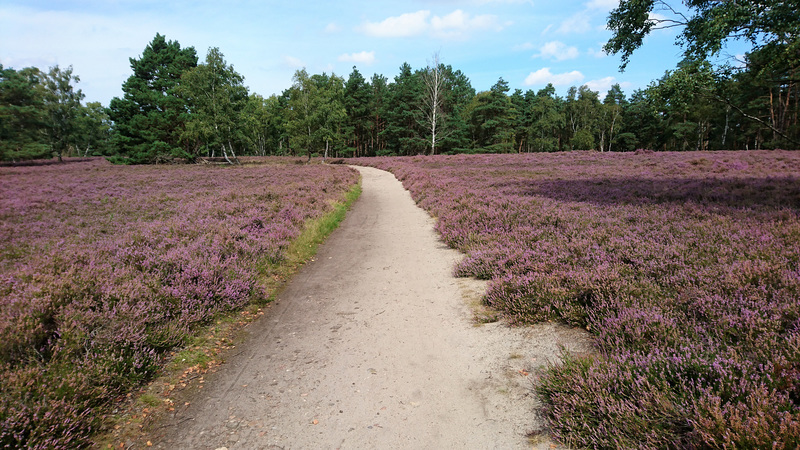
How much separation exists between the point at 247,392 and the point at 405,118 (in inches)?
2798

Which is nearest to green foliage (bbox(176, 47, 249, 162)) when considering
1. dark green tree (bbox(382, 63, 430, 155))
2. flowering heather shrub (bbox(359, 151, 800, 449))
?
dark green tree (bbox(382, 63, 430, 155))

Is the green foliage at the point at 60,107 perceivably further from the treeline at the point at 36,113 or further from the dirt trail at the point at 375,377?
the dirt trail at the point at 375,377

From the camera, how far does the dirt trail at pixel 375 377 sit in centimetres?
314

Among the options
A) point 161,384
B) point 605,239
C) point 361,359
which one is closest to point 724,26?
point 605,239

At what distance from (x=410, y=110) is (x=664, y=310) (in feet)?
223

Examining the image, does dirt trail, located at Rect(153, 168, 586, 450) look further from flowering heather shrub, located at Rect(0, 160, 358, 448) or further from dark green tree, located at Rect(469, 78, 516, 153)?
dark green tree, located at Rect(469, 78, 516, 153)

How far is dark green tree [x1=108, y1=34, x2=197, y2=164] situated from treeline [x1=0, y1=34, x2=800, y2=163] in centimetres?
16

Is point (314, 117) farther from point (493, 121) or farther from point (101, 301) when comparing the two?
point (101, 301)

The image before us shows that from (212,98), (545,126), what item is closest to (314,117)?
(212,98)

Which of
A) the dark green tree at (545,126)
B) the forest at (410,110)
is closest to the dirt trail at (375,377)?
the forest at (410,110)

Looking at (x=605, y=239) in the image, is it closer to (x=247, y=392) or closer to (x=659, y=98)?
(x=659, y=98)

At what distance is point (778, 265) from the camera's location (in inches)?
173

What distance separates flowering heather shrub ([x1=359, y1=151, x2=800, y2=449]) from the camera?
2428mm

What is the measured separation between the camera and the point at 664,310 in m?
4.02
